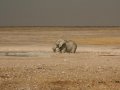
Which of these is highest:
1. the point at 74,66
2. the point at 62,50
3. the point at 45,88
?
the point at 62,50

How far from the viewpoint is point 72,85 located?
12.8m

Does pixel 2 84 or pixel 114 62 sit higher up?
pixel 114 62

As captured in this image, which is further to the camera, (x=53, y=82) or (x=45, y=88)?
(x=53, y=82)

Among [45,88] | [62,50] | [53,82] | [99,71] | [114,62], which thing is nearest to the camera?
[45,88]

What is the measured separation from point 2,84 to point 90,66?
16.6ft

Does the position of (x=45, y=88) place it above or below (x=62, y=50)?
below

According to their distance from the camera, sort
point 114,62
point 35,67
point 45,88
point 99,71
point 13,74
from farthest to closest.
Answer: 1. point 114,62
2. point 35,67
3. point 99,71
4. point 13,74
5. point 45,88

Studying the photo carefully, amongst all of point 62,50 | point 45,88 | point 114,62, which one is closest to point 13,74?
point 45,88

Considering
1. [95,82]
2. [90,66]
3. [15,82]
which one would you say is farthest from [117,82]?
[90,66]

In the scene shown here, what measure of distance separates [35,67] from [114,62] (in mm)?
4003

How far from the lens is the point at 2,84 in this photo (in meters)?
13.0

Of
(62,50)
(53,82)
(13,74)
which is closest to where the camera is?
(53,82)

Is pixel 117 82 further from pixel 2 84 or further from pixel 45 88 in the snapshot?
pixel 2 84

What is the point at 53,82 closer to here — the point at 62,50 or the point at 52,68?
the point at 52,68
